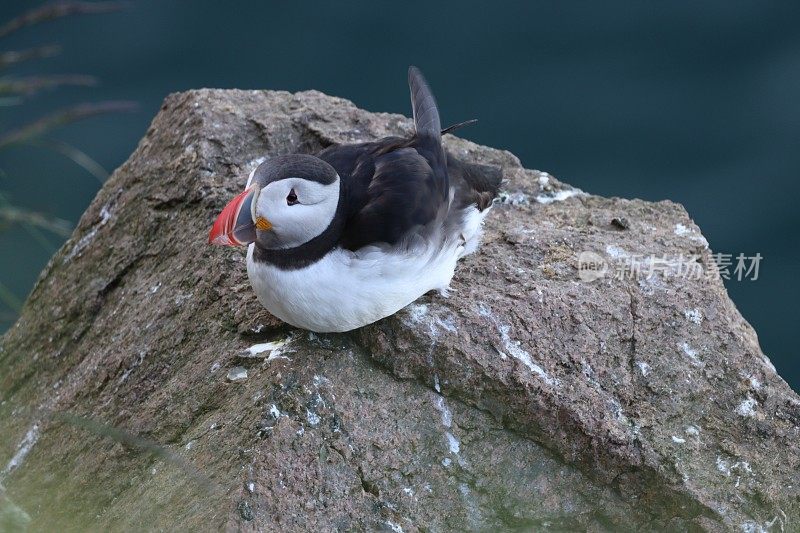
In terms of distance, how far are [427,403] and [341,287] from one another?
0.52 metres

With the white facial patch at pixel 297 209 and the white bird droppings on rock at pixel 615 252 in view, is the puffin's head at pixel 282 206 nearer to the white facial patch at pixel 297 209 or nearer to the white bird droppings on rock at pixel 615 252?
the white facial patch at pixel 297 209

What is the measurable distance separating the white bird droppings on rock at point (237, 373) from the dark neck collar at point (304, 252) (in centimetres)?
41

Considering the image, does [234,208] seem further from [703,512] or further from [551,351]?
[703,512]

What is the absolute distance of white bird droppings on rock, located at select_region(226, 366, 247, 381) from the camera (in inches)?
145

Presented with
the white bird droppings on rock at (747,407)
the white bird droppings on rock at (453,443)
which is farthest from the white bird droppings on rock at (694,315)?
the white bird droppings on rock at (453,443)

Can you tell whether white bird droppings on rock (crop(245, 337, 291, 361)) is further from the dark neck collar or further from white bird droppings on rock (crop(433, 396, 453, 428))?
white bird droppings on rock (crop(433, 396, 453, 428))

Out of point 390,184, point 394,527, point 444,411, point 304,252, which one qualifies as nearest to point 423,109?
point 390,184

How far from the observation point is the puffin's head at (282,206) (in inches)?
130

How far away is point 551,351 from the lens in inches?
152

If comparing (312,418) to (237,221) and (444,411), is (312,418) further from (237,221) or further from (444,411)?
(237,221)

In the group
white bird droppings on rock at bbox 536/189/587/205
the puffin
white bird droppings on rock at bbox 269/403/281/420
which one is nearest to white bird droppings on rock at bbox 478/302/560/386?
the puffin

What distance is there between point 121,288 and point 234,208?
4.76ft

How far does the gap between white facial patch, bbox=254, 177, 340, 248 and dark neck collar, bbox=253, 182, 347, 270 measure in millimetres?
16

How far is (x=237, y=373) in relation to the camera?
3715 mm
